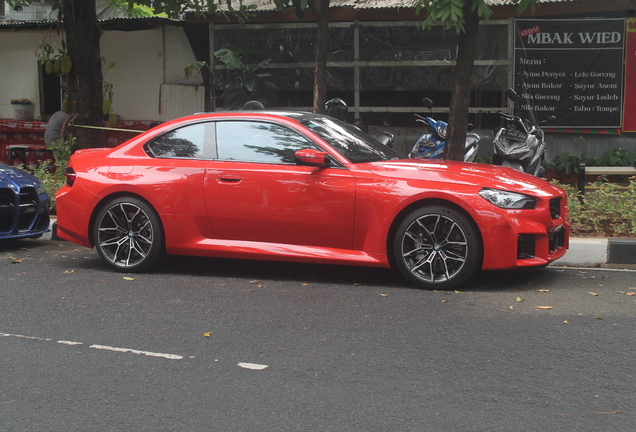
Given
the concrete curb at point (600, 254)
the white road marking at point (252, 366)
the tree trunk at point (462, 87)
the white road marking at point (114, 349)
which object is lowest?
the white road marking at point (114, 349)

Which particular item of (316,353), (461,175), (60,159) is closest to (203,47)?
(60,159)

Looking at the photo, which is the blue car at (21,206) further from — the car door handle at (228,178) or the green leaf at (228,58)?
the green leaf at (228,58)

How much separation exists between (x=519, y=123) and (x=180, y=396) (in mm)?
7507

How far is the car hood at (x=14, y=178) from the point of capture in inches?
299

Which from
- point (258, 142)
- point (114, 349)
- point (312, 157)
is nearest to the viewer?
point (114, 349)

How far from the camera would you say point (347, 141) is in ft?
20.7

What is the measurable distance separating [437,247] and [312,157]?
4.08 feet

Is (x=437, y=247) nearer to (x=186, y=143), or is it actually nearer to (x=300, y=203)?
(x=300, y=203)

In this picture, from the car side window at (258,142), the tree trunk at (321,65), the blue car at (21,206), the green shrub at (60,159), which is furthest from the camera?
the green shrub at (60,159)

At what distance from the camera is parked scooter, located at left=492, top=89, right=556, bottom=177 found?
9.48m

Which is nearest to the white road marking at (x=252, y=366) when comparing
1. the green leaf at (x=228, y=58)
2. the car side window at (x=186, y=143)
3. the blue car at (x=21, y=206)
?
the car side window at (x=186, y=143)

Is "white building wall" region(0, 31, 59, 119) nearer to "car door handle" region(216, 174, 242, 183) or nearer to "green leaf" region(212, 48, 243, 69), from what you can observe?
"green leaf" region(212, 48, 243, 69)

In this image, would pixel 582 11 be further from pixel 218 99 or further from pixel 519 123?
pixel 218 99

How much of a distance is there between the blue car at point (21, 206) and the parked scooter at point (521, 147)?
19.5 feet
